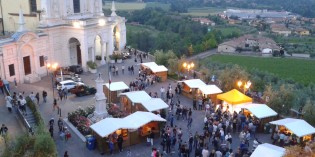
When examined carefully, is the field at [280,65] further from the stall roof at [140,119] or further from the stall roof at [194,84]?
the stall roof at [140,119]

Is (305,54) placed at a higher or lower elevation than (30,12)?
lower

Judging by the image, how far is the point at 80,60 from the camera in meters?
40.6

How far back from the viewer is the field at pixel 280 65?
71.0m

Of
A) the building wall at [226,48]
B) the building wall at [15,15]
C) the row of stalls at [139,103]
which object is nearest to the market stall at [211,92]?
the row of stalls at [139,103]

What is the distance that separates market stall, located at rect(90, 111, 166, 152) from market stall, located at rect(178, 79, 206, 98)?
7.54 m

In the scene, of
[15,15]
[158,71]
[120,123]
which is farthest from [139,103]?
[15,15]

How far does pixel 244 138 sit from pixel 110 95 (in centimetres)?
1132

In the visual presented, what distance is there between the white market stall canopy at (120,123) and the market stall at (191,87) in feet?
25.8

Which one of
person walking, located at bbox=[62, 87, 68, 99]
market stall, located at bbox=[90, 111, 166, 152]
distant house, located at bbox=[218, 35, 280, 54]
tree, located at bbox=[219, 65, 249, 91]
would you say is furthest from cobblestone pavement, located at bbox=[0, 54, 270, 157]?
distant house, located at bbox=[218, 35, 280, 54]

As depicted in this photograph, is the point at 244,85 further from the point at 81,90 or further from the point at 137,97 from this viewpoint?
the point at 81,90

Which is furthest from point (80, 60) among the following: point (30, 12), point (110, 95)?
point (110, 95)

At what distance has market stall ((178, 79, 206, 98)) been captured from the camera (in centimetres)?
2975

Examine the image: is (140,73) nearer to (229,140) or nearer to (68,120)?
(68,120)

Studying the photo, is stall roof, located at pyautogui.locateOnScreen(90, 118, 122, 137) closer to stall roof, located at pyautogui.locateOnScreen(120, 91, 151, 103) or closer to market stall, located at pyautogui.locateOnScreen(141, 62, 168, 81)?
stall roof, located at pyautogui.locateOnScreen(120, 91, 151, 103)
